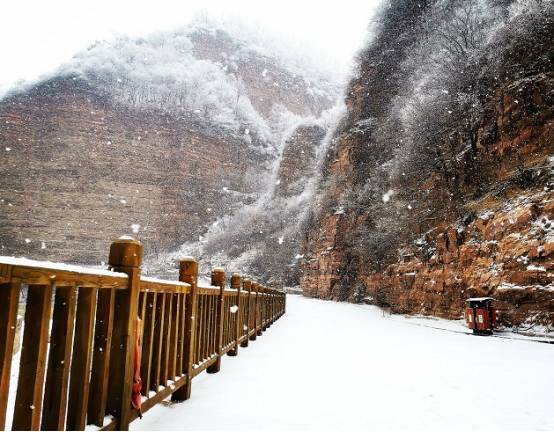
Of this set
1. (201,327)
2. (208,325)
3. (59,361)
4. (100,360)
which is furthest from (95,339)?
(208,325)

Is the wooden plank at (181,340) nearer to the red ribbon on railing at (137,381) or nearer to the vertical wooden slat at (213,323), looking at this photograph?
the red ribbon on railing at (137,381)

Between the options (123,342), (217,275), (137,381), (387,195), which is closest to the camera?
(123,342)

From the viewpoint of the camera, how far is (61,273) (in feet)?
4.79

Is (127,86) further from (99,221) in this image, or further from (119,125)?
(99,221)

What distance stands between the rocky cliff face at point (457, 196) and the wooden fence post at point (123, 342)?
10.2m

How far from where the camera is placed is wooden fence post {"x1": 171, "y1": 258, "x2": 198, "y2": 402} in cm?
332

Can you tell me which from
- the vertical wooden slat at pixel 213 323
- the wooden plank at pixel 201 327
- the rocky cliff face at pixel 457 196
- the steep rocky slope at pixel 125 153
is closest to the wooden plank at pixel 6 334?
the wooden plank at pixel 201 327

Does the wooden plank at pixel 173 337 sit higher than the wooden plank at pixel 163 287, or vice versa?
the wooden plank at pixel 163 287

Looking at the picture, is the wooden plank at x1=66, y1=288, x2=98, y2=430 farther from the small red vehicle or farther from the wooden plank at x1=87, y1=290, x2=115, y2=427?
the small red vehicle

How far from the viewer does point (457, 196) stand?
15211mm

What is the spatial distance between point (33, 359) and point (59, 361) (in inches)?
7.1

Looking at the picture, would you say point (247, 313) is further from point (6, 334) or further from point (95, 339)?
point (6, 334)

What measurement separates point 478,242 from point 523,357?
6.78 metres

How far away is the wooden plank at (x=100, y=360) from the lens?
184 cm
